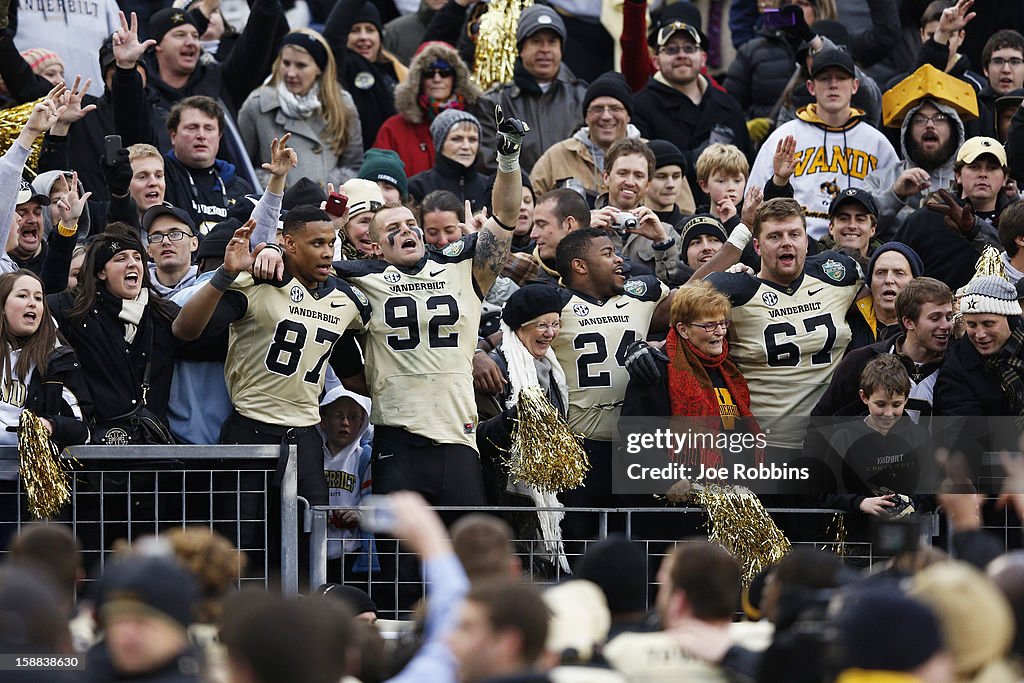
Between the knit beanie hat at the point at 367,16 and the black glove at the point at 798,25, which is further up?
the knit beanie hat at the point at 367,16

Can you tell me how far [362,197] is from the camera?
11.2 m

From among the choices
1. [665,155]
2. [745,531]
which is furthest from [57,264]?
[665,155]

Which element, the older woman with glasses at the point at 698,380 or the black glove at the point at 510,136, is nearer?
the older woman with glasses at the point at 698,380

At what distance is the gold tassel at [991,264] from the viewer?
1059 cm

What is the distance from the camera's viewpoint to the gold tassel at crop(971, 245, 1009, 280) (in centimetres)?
1059

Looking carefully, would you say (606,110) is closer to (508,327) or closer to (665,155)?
(665,155)

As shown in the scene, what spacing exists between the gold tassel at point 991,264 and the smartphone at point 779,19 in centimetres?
369

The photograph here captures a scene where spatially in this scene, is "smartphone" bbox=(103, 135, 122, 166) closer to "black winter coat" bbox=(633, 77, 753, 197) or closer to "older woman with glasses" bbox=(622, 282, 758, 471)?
"older woman with glasses" bbox=(622, 282, 758, 471)

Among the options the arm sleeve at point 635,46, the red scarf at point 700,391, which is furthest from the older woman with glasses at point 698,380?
the arm sleeve at point 635,46

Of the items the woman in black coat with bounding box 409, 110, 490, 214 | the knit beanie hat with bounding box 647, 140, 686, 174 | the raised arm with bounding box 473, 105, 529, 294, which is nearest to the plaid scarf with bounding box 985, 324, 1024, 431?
the raised arm with bounding box 473, 105, 529, 294

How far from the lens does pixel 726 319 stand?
10.2 meters

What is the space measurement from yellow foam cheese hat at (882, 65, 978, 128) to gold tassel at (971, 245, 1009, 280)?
2655 millimetres

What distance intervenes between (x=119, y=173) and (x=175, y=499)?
2226mm

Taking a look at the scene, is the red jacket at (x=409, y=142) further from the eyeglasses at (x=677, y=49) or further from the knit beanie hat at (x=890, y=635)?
the knit beanie hat at (x=890, y=635)
